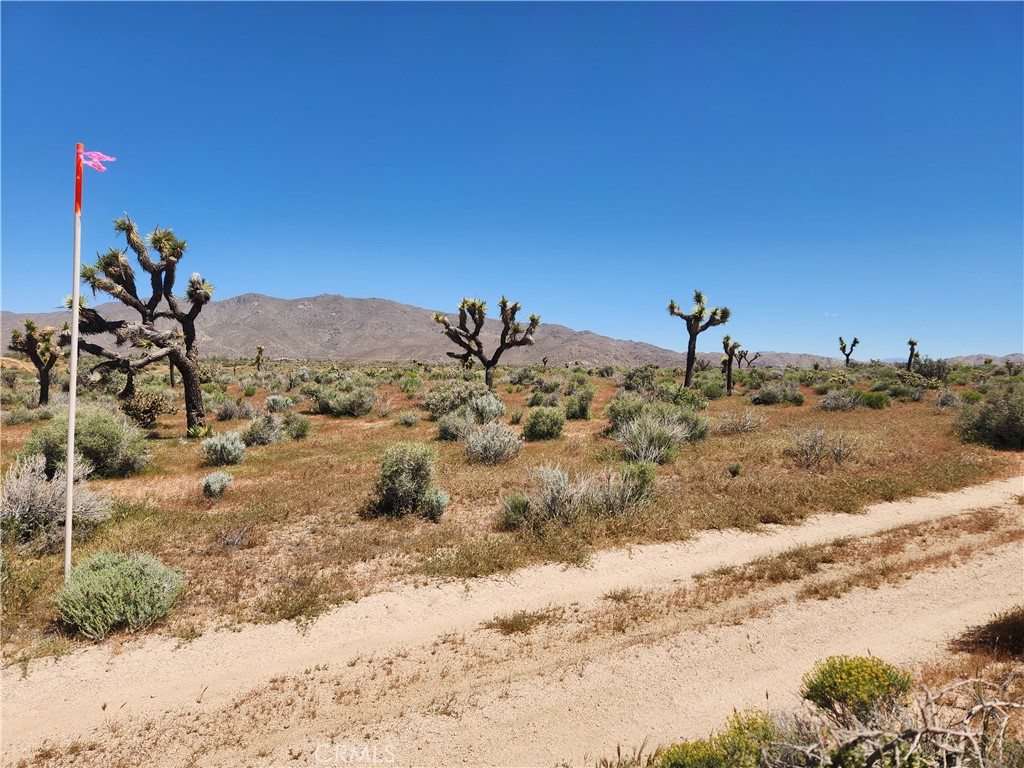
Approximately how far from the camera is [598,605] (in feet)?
21.4

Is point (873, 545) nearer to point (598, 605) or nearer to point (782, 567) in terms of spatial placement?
point (782, 567)

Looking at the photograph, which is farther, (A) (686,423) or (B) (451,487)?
(A) (686,423)

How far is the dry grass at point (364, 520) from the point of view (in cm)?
668

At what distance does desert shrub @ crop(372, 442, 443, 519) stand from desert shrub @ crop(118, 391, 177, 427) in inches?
572

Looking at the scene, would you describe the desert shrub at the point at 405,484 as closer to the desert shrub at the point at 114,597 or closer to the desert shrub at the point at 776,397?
the desert shrub at the point at 114,597

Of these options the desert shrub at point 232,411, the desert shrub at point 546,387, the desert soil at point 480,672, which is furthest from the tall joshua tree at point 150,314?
the desert shrub at point 546,387

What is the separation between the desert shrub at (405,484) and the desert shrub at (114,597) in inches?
162

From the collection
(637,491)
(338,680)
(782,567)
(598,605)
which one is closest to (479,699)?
(338,680)

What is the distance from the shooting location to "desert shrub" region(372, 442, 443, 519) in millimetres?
9750

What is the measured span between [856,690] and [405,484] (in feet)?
25.7

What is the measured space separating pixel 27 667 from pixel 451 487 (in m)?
7.49

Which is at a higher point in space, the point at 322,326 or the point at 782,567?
the point at 322,326

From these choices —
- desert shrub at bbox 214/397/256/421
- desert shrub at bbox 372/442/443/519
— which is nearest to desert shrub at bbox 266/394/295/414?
desert shrub at bbox 214/397/256/421

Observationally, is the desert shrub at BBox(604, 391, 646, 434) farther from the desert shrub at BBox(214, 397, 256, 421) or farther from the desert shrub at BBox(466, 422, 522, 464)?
the desert shrub at BBox(214, 397, 256, 421)
